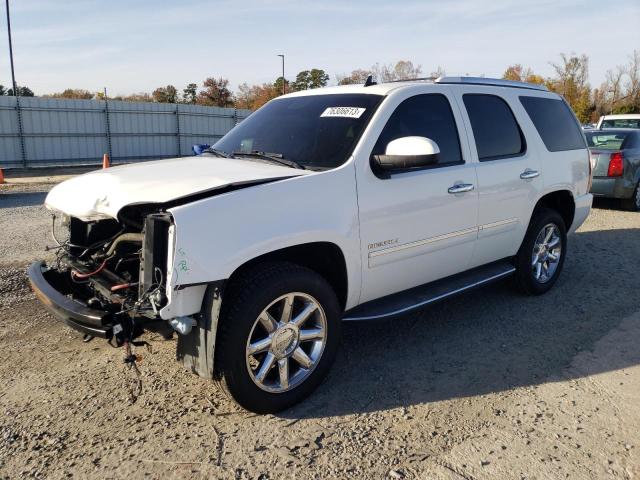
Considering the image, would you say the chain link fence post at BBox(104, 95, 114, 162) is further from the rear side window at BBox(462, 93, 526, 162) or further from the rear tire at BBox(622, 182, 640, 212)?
the rear side window at BBox(462, 93, 526, 162)

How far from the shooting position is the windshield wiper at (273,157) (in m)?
3.65

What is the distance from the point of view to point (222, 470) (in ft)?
9.00

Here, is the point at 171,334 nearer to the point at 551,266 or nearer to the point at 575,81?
the point at 551,266

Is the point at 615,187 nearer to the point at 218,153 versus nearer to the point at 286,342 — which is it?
the point at 218,153

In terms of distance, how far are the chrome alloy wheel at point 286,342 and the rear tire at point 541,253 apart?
2604 millimetres

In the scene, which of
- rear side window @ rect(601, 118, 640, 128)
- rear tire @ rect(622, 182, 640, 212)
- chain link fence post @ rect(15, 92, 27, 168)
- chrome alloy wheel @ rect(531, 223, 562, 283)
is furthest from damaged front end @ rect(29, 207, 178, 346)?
chain link fence post @ rect(15, 92, 27, 168)

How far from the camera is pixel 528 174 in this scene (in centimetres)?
485

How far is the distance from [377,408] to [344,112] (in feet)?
6.73

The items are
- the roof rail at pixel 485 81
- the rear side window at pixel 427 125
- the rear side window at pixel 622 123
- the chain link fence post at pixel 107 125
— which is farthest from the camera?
the chain link fence post at pixel 107 125

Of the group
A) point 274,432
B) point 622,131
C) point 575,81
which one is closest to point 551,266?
point 274,432

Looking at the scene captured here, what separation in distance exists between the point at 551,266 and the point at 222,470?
409 cm

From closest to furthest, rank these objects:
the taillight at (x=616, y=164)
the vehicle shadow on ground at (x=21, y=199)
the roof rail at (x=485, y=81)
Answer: the roof rail at (x=485, y=81)
the taillight at (x=616, y=164)
the vehicle shadow on ground at (x=21, y=199)

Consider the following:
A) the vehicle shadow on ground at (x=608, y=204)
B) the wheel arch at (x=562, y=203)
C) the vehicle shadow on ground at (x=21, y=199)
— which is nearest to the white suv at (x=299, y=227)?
the wheel arch at (x=562, y=203)

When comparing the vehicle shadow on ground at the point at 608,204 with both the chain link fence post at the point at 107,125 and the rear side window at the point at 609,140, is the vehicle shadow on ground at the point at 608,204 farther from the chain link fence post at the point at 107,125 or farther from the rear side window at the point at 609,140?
the chain link fence post at the point at 107,125
